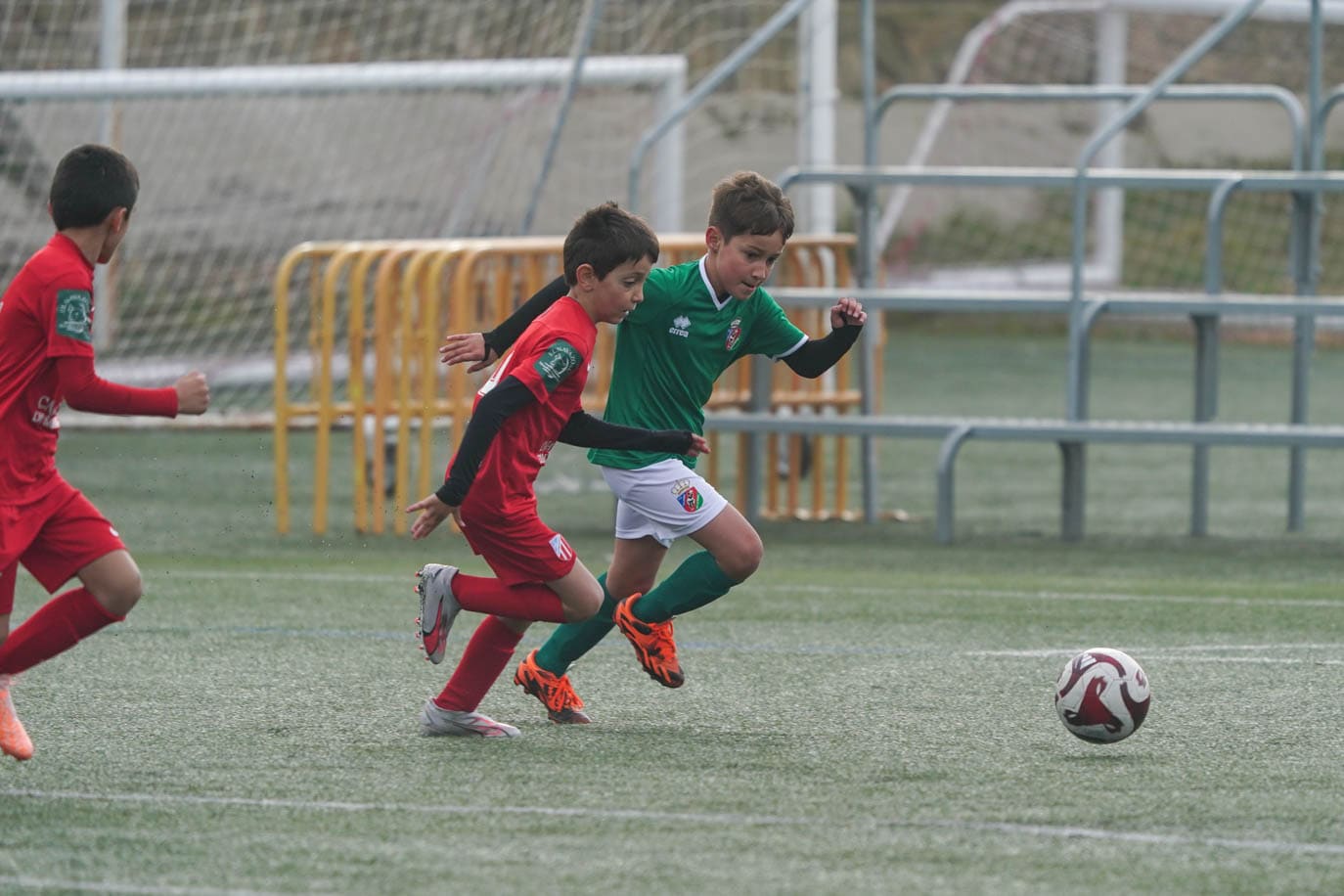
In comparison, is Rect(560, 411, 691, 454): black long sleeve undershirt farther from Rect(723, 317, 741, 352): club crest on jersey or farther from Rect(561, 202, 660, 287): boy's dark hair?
Rect(723, 317, 741, 352): club crest on jersey

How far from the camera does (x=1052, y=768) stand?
15.0 ft

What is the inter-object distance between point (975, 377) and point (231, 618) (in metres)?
10.5

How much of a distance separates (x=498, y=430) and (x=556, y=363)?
0.64 ft

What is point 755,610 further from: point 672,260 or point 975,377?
point 975,377

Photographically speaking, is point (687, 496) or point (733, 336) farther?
point (733, 336)

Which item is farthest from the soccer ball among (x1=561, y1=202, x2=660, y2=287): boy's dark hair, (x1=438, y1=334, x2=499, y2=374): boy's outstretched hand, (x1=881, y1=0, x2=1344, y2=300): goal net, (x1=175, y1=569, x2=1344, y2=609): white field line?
(x1=881, y1=0, x2=1344, y2=300): goal net

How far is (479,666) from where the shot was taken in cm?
501

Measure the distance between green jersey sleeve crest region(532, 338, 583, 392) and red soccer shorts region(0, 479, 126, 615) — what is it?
96 cm

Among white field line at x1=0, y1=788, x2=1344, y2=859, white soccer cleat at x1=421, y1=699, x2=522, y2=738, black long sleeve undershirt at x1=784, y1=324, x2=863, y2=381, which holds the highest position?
black long sleeve undershirt at x1=784, y1=324, x2=863, y2=381

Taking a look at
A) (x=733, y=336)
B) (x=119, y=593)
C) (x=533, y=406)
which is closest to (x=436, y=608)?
(x=533, y=406)

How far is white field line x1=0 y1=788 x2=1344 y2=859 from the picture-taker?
389 centimetres

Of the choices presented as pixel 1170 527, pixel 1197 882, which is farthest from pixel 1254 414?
pixel 1197 882

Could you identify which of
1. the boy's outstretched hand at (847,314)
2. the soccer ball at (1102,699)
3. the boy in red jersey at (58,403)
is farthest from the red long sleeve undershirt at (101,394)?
the soccer ball at (1102,699)

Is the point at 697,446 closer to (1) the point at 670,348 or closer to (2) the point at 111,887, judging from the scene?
(1) the point at 670,348
